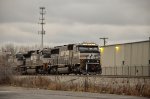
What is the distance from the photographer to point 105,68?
177ft

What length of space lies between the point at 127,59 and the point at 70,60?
7.19 metres

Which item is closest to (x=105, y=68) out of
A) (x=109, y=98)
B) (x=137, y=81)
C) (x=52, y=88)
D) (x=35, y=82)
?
(x=35, y=82)

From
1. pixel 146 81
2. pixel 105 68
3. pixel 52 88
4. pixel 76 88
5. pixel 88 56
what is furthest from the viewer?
pixel 105 68

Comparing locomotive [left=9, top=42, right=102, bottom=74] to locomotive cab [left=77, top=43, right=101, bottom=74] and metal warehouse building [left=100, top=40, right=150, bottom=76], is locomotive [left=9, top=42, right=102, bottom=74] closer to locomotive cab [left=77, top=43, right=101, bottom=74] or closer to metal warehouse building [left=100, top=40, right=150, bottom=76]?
locomotive cab [left=77, top=43, right=101, bottom=74]

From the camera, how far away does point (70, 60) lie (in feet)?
167

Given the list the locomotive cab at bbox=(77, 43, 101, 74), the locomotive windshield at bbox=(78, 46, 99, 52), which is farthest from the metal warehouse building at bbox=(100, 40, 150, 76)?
the locomotive windshield at bbox=(78, 46, 99, 52)

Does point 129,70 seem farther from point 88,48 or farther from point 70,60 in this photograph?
point 70,60

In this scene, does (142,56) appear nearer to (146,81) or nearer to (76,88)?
(76,88)

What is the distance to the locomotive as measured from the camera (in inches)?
1934

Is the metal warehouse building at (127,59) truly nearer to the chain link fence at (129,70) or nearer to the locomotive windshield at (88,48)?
the chain link fence at (129,70)

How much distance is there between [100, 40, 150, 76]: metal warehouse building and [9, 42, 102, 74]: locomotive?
9.31 ft

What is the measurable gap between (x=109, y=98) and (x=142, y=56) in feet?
71.1

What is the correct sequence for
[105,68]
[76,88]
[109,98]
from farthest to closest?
[105,68] < [76,88] < [109,98]

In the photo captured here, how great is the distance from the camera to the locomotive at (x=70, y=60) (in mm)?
49125
